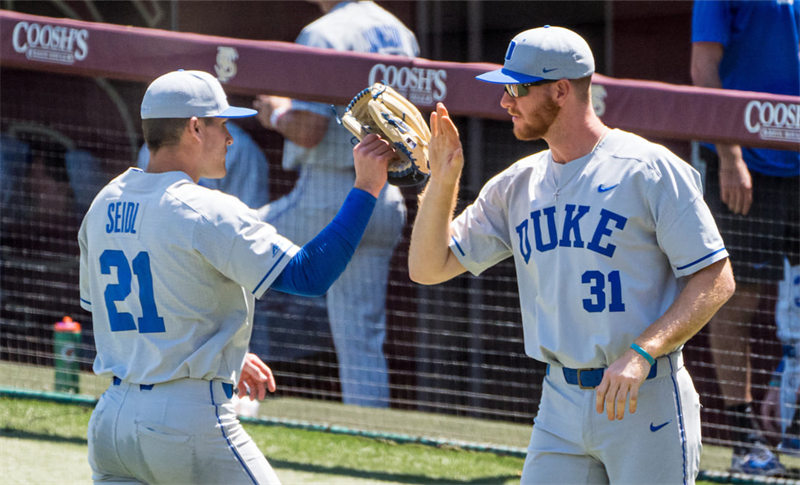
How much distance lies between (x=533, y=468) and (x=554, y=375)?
27 cm

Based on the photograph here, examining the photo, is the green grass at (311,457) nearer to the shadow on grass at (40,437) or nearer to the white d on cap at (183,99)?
the shadow on grass at (40,437)

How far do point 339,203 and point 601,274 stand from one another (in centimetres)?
279

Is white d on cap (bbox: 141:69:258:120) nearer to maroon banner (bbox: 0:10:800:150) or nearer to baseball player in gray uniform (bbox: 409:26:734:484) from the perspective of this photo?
baseball player in gray uniform (bbox: 409:26:734:484)

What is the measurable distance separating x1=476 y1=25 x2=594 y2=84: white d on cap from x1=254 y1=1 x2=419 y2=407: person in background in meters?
2.46

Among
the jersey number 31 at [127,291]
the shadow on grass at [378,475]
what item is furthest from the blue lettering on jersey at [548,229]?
the shadow on grass at [378,475]

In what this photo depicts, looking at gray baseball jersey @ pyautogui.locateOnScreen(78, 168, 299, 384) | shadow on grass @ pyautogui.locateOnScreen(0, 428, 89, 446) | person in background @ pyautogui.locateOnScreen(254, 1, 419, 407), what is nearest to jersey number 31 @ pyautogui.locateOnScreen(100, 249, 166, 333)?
gray baseball jersey @ pyautogui.locateOnScreen(78, 168, 299, 384)

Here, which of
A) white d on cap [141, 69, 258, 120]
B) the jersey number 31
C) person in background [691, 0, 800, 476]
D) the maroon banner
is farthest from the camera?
person in background [691, 0, 800, 476]

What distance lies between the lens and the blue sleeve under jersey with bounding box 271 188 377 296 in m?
2.94

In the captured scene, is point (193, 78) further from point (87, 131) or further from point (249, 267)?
point (87, 131)

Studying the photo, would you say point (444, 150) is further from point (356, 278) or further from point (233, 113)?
point (356, 278)

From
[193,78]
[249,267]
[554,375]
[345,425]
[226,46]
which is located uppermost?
[226,46]

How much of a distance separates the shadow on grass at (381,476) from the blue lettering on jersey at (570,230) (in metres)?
1.95

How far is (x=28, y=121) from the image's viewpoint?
7.12m

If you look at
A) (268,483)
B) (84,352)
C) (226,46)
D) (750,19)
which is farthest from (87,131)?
(268,483)
